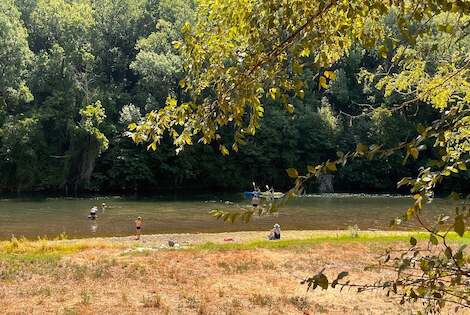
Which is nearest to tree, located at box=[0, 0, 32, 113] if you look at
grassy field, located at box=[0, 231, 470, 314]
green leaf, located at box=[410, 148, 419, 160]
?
grassy field, located at box=[0, 231, 470, 314]

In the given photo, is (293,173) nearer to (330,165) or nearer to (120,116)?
(330,165)

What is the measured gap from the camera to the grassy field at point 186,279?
1030cm

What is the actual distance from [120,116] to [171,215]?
21.5 m

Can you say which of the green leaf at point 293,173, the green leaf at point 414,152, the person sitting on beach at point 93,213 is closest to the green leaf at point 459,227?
the green leaf at point 414,152

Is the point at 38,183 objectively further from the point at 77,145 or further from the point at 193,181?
the point at 193,181

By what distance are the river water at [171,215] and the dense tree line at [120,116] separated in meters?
7.58

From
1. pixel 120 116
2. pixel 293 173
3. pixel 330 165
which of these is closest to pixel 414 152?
pixel 330 165

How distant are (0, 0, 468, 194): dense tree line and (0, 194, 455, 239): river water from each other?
7575 mm

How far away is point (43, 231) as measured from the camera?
26.7 m

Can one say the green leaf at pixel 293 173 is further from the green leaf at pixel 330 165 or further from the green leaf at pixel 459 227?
the green leaf at pixel 459 227

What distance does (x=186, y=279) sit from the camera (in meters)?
12.7

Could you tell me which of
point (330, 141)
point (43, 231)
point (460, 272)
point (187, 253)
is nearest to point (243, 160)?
point (330, 141)

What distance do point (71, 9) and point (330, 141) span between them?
2972 cm

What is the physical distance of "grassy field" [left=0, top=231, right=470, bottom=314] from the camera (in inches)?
405
